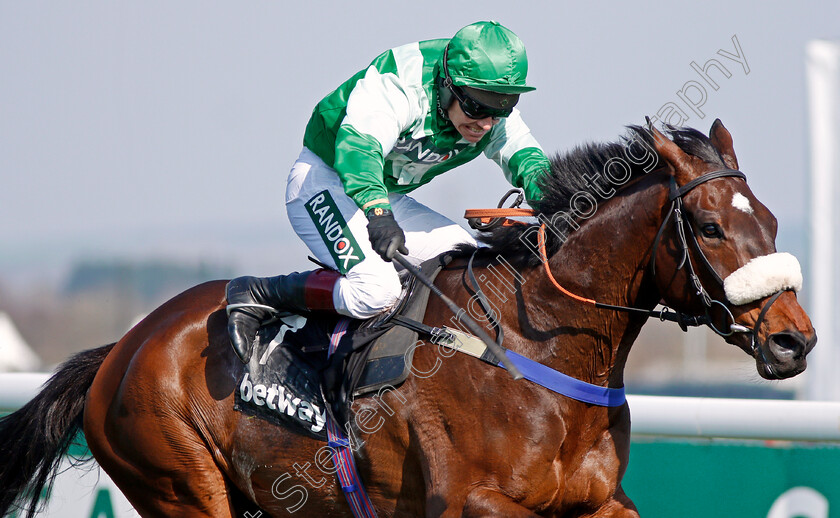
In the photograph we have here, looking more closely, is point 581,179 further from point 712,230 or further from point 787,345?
point 787,345

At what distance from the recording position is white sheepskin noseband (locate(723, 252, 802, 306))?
7.48 feet

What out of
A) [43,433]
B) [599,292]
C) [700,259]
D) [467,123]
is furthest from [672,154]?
[43,433]

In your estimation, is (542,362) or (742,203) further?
(542,362)

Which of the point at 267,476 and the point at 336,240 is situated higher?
the point at 336,240

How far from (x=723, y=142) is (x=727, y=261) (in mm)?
427

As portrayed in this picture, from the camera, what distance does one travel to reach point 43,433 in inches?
142

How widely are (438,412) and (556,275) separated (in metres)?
0.56

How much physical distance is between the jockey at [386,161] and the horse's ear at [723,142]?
0.58 metres

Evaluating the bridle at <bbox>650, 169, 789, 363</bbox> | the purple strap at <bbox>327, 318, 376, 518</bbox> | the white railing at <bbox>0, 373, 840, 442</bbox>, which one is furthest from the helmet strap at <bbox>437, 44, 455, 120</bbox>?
the white railing at <bbox>0, 373, 840, 442</bbox>

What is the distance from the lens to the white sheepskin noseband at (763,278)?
89.7 inches

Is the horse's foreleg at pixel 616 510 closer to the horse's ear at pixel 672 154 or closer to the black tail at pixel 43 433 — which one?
the horse's ear at pixel 672 154

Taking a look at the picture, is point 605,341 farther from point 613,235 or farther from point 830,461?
point 830,461

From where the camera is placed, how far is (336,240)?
3.01 metres

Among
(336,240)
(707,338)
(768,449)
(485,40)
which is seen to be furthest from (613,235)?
(707,338)
